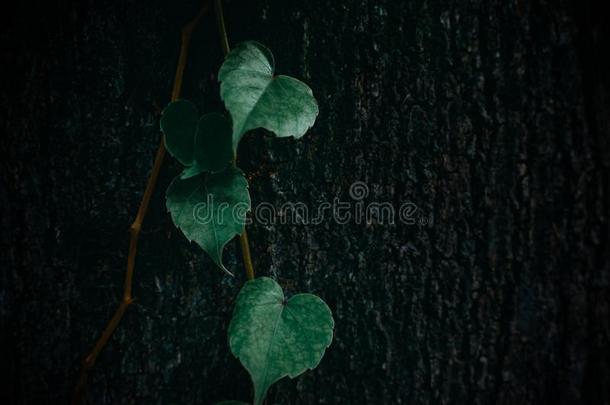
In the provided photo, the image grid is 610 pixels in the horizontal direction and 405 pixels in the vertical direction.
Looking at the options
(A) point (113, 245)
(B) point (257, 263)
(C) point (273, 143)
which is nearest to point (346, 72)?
(C) point (273, 143)

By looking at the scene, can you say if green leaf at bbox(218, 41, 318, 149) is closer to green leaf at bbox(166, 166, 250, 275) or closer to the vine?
the vine

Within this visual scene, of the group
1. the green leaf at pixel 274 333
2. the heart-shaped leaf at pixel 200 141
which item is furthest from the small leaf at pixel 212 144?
the green leaf at pixel 274 333

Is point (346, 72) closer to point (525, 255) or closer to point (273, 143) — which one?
point (273, 143)

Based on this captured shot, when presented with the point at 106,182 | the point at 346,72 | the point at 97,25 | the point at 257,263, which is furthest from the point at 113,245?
the point at 346,72

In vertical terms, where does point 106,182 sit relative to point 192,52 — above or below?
below

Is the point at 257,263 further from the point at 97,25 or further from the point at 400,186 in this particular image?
the point at 97,25

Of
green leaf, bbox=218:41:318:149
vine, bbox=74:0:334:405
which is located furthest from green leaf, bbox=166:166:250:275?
green leaf, bbox=218:41:318:149

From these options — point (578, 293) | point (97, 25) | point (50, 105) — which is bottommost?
point (578, 293)
